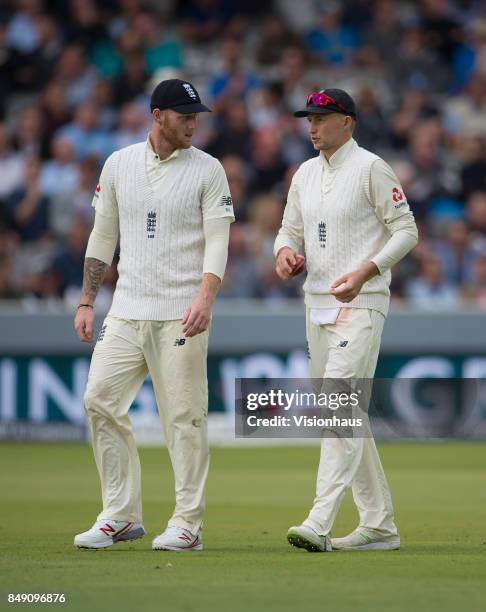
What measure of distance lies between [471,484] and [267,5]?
1081 cm

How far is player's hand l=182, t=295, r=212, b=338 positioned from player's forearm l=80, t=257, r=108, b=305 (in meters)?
0.61

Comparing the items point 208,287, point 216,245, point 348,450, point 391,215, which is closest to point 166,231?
point 216,245

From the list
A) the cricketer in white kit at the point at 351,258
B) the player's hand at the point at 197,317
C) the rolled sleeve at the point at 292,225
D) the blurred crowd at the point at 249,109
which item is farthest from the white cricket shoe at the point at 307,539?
the blurred crowd at the point at 249,109

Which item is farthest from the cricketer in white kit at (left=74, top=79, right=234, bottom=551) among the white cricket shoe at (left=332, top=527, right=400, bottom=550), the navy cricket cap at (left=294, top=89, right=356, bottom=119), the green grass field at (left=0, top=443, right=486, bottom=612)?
the white cricket shoe at (left=332, top=527, right=400, bottom=550)

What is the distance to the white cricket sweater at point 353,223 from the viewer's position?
733 centimetres

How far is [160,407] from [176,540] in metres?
0.69

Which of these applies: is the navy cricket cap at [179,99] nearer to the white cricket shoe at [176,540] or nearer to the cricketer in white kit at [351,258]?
the cricketer in white kit at [351,258]

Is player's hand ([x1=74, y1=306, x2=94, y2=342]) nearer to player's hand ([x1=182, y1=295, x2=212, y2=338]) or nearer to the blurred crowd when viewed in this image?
player's hand ([x1=182, y1=295, x2=212, y2=338])

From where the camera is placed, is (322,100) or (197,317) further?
(322,100)

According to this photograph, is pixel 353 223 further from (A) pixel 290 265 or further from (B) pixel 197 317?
(B) pixel 197 317

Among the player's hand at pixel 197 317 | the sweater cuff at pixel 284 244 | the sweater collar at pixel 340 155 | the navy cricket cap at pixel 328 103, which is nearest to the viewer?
the player's hand at pixel 197 317

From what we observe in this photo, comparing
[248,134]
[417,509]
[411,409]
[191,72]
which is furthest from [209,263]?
[191,72]

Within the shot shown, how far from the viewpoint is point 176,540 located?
7137mm

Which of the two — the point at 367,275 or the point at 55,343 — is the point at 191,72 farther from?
the point at 367,275
